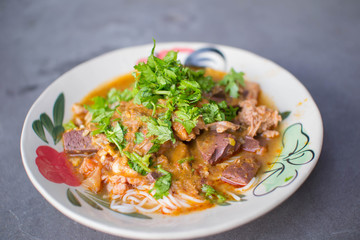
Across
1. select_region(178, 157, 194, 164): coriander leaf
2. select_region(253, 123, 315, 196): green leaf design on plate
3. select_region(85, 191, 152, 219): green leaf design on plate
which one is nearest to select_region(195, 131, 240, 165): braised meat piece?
select_region(178, 157, 194, 164): coriander leaf

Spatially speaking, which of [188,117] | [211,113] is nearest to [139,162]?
[188,117]

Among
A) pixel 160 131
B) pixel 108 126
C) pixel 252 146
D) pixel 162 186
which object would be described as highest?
pixel 160 131

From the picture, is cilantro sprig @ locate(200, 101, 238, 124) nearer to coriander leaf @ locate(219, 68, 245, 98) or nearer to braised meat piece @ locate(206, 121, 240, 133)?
braised meat piece @ locate(206, 121, 240, 133)

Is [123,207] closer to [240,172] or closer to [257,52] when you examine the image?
[240,172]

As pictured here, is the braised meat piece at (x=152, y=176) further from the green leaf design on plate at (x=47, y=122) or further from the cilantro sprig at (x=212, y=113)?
the green leaf design on plate at (x=47, y=122)

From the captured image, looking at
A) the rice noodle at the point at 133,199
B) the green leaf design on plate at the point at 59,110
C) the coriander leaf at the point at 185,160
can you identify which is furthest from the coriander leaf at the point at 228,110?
the green leaf design on plate at the point at 59,110

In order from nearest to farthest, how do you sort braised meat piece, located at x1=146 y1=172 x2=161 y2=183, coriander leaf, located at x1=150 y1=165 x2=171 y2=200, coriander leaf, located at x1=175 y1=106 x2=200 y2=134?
coriander leaf, located at x1=150 y1=165 x2=171 y2=200
braised meat piece, located at x1=146 y1=172 x2=161 y2=183
coriander leaf, located at x1=175 y1=106 x2=200 y2=134

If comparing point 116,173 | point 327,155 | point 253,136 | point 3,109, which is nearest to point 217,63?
point 253,136
